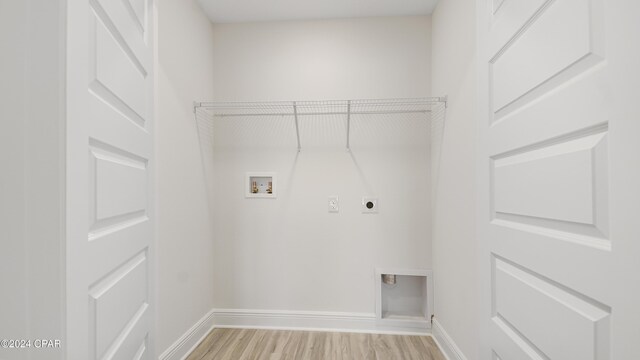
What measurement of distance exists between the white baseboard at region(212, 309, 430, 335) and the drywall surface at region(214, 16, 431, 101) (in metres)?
1.69

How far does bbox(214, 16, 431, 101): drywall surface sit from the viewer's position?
7.57ft

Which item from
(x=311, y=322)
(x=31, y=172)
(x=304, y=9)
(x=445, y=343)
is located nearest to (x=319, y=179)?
(x=311, y=322)

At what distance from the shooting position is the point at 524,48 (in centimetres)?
98

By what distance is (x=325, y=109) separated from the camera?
2.34 m

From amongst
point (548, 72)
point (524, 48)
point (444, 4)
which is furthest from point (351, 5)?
point (548, 72)

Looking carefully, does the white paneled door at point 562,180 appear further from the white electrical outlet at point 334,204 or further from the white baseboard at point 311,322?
the white electrical outlet at point 334,204

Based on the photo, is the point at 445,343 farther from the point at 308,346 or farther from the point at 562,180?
the point at 562,180

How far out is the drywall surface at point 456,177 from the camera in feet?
5.22

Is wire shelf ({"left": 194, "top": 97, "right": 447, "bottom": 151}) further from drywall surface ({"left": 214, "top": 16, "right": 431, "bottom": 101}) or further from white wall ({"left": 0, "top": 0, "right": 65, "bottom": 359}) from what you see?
white wall ({"left": 0, "top": 0, "right": 65, "bottom": 359})

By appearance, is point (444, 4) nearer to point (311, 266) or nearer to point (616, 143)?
point (616, 143)

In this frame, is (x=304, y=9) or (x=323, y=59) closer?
(x=304, y=9)

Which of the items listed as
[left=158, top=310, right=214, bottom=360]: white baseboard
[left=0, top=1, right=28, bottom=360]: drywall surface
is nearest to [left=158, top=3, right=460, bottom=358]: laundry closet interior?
[left=158, top=310, right=214, bottom=360]: white baseboard

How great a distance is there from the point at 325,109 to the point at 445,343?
1846 mm

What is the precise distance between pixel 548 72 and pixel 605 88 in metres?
0.22
